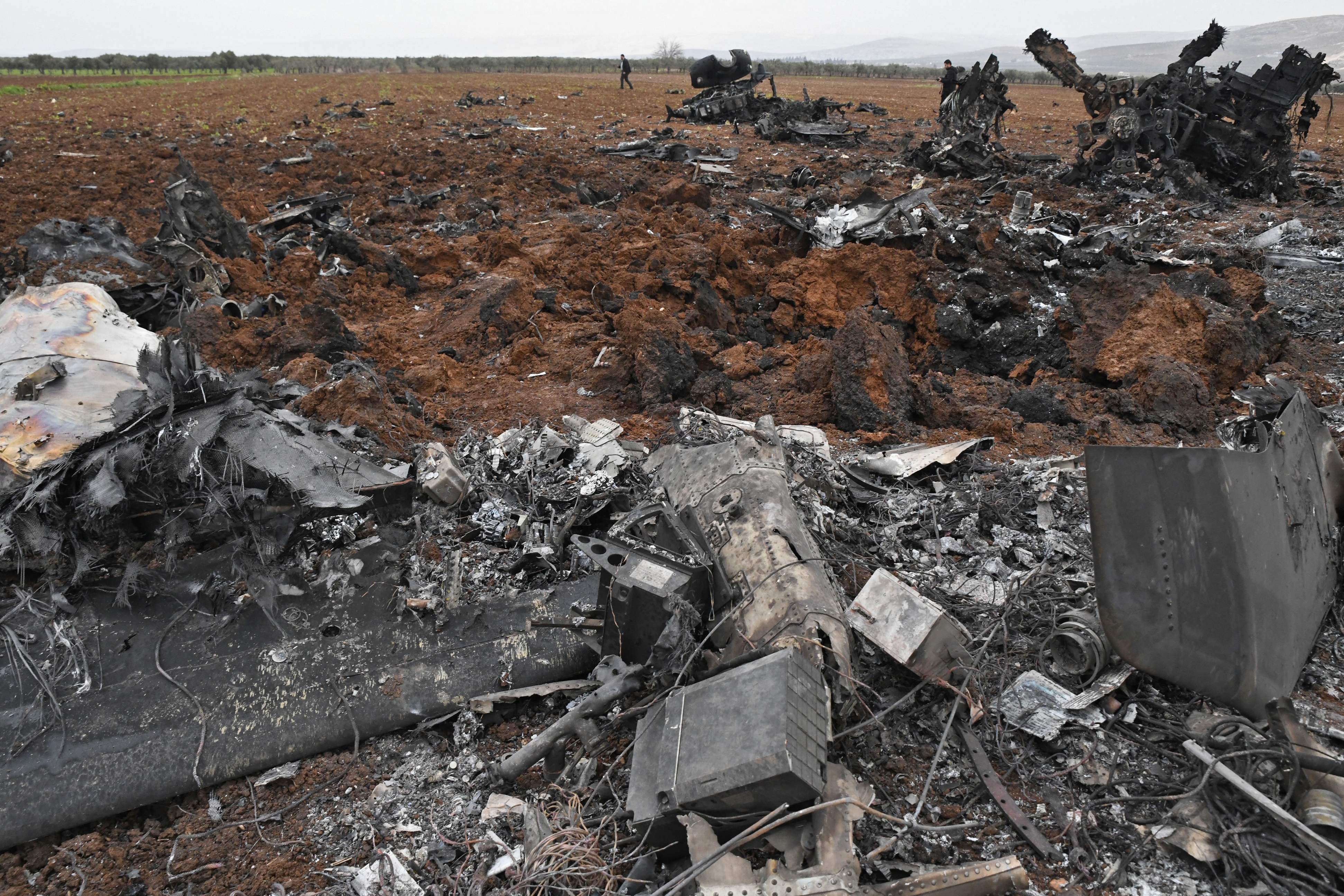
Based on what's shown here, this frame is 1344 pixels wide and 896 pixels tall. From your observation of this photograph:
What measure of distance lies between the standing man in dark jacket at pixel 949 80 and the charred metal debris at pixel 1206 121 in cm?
Result: 246

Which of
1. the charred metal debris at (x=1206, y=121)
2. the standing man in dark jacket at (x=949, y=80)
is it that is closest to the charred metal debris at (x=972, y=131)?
the standing man in dark jacket at (x=949, y=80)

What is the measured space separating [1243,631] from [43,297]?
Answer: 690 cm

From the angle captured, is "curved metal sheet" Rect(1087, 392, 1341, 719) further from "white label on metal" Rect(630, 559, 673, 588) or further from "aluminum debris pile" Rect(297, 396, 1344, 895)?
"white label on metal" Rect(630, 559, 673, 588)

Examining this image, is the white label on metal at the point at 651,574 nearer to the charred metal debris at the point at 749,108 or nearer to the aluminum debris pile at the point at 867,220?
the aluminum debris pile at the point at 867,220

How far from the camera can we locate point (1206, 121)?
10.9 m

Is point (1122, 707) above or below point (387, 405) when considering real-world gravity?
below

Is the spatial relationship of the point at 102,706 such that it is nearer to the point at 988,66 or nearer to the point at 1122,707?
the point at 1122,707

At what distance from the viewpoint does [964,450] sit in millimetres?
4742

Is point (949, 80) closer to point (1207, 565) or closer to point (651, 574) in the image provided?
point (1207, 565)

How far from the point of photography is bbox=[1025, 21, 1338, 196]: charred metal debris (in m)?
10.3

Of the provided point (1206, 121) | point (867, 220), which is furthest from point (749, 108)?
point (867, 220)

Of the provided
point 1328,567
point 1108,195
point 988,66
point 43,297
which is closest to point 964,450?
point 1328,567

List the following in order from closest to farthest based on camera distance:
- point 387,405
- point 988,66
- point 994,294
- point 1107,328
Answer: point 387,405 < point 1107,328 < point 994,294 < point 988,66

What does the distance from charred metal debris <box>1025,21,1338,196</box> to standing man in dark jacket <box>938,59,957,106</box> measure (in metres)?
2.46
